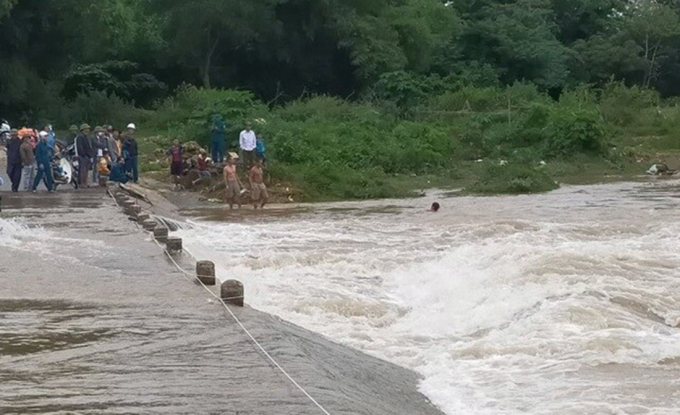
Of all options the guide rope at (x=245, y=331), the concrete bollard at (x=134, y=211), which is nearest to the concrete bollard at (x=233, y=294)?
the guide rope at (x=245, y=331)

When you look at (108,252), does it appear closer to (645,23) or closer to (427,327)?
(427,327)

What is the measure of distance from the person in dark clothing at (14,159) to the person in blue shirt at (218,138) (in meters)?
6.42

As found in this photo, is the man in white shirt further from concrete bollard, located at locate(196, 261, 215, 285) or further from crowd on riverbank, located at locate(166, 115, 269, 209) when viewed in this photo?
concrete bollard, located at locate(196, 261, 215, 285)

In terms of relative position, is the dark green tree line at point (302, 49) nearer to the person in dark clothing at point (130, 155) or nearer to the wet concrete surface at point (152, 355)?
the person in dark clothing at point (130, 155)

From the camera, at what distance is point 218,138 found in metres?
31.1

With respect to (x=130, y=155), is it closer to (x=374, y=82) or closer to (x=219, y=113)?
(x=219, y=113)

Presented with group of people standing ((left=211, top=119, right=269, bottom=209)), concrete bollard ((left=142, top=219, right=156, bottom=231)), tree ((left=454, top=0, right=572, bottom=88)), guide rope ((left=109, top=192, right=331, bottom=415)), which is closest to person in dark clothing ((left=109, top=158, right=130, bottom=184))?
group of people standing ((left=211, top=119, right=269, bottom=209))

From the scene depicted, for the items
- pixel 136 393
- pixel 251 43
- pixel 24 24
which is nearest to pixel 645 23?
pixel 251 43

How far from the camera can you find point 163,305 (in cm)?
1114

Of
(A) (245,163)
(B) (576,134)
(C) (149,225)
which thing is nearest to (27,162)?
(A) (245,163)

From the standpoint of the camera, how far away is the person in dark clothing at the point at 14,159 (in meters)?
25.3

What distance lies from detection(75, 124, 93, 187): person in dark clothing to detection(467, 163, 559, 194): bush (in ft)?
35.7

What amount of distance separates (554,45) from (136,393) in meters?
51.0

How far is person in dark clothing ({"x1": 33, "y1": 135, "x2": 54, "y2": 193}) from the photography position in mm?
25203
